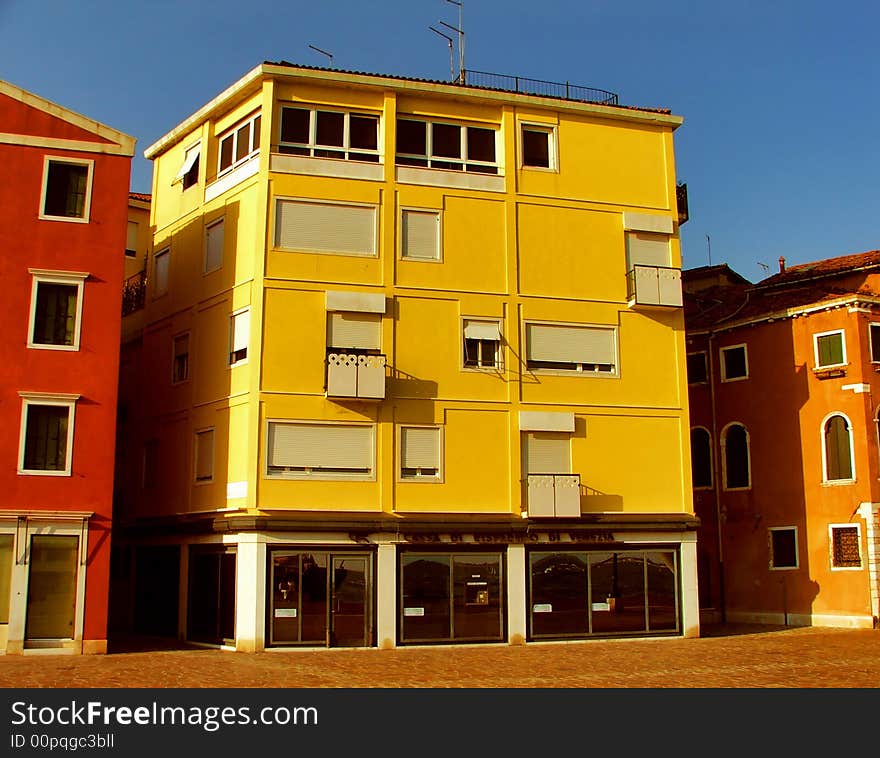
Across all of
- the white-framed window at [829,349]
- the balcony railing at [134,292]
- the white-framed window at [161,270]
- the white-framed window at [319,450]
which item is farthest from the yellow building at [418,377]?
the white-framed window at [829,349]

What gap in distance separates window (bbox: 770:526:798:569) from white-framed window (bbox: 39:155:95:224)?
73.9ft

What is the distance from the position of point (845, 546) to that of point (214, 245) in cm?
2021

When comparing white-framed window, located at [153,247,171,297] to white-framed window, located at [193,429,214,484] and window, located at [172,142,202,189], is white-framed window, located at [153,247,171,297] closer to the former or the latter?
window, located at [172,142,202,189]

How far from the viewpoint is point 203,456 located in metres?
30.8

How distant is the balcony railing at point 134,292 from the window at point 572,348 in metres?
12.3

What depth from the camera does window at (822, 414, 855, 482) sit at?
34781 mm

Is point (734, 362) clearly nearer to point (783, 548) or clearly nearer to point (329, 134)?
point (783, 548)

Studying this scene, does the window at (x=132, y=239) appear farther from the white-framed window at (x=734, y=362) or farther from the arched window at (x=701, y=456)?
the white-framed window at (x=734, y=362)

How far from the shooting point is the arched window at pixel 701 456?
39250 mm

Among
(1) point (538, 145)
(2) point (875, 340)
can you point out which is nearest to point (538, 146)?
(1) point (538, 145)

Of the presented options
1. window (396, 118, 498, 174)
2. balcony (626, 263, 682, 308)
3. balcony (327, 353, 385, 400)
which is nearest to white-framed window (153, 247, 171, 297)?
balcony (327, 353, 385, 400)
